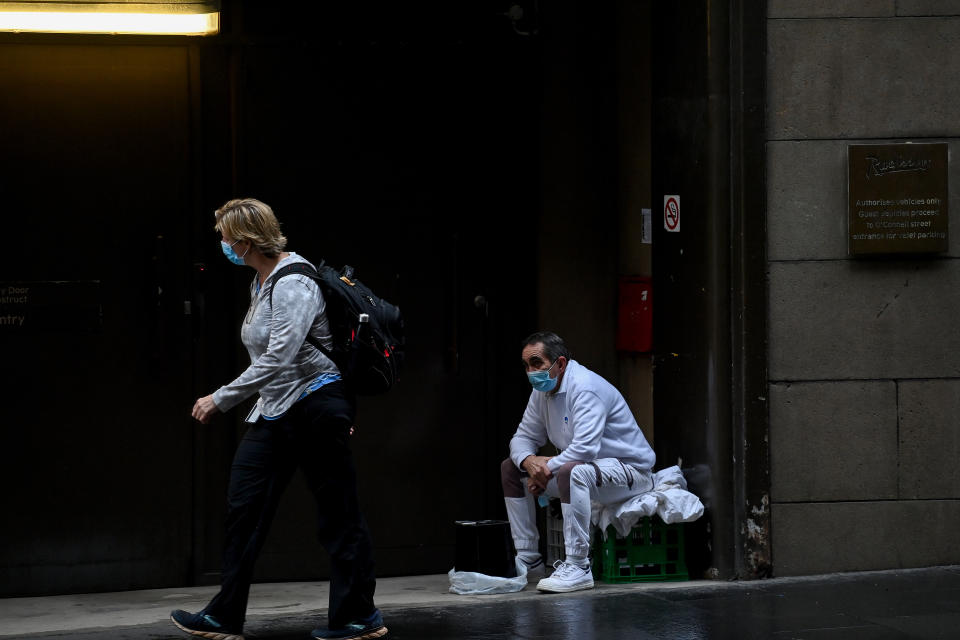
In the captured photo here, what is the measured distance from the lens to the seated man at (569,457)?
6941 millimetres

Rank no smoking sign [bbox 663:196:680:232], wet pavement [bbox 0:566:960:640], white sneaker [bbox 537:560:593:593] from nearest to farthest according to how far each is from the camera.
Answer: wet pavement [bbox 0:566:960:640] → white sneaker [bbox 537:560:593:593] → no smoking sign [bbox 663:196:680:232]

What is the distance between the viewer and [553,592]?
689 cm

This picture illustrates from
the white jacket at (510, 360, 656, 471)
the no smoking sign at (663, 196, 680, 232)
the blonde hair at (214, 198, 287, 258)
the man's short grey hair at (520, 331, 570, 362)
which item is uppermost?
the no smoking sign at (663, 196, 680, 232)

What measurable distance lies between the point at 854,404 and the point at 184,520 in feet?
11.2

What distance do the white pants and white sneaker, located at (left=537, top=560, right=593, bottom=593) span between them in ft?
0.22

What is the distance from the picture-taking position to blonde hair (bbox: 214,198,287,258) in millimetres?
5754

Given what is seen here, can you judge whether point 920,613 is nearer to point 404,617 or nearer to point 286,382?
point 404,617

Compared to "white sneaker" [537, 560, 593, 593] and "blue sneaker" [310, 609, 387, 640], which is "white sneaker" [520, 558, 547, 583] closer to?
"white sneaker" [537, 560, 593, 593]

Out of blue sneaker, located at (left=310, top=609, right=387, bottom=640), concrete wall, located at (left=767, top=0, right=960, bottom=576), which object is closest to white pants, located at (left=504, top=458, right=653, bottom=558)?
concrete wall, located at (left=767, top=0, right=960, bottom=576)

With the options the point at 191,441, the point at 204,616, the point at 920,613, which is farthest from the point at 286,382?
the point at 920,613

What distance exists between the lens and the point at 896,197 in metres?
7.01

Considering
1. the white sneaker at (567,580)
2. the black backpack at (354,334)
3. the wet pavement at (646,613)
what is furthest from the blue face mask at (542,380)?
the black backpack at (354,334)

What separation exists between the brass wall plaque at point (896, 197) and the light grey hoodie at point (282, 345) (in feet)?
9.14

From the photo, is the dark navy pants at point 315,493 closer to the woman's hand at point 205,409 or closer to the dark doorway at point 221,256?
the woman's hand at point 205,409
